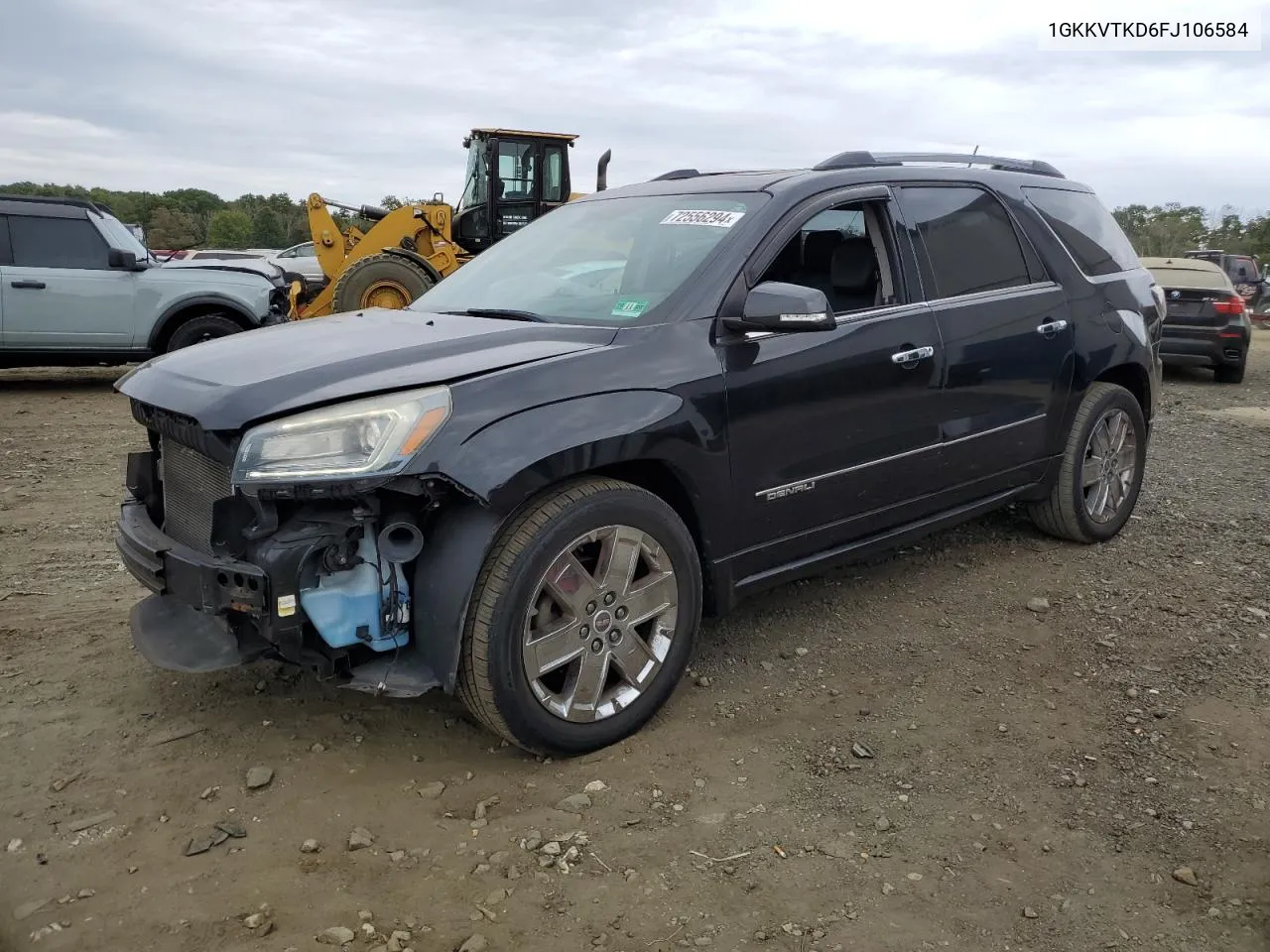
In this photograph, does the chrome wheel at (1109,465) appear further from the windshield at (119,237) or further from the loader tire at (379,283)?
the windshield at (119,237)

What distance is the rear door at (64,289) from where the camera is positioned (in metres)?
9.70

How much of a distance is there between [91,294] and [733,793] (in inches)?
362

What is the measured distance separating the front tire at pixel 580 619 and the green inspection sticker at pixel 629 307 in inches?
23.8

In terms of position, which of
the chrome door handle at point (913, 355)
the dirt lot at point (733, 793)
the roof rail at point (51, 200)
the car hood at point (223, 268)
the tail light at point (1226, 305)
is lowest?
the dirt lot at point (733, 793)

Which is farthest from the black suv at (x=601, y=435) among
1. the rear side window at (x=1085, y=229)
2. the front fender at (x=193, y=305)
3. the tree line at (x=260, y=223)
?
the tree line at (x=260, y=223)

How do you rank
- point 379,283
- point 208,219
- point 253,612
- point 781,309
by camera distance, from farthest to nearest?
point 208,219, point 379,283, point 781,309, point 253,612

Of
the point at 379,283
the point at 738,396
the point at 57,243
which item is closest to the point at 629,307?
the point at 738,396

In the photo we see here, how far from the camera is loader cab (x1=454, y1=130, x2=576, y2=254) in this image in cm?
1304

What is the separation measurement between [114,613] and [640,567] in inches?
92.7

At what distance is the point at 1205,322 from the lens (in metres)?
12.0

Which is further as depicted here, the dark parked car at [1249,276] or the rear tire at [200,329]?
the dark parked car at [1249,276]

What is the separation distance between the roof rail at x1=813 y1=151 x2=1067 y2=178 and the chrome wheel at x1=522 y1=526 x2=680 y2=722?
1827 millimetres

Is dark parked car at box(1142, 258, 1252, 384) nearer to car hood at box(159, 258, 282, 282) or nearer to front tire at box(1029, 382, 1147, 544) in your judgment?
front tire at box(1029, 382, 1147, 544)

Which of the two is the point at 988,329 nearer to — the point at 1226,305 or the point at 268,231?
the point at 1226,305
